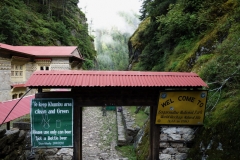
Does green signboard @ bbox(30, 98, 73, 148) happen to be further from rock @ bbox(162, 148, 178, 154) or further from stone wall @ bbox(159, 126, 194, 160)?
rock @ bbox(162, 148, 178, 154)

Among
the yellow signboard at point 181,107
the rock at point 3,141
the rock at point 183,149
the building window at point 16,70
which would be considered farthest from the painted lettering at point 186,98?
the building window at point 16,70

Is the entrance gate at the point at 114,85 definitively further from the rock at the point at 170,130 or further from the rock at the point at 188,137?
the rock at the point at 188,137

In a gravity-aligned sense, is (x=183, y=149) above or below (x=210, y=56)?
below

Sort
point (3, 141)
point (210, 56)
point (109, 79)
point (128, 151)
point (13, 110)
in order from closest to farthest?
point (3, 141), point (109, 79), point (13, 110), point (210, 56), point (128, 151)

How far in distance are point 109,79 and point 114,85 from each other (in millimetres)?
430

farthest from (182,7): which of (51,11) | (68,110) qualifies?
(51,11)

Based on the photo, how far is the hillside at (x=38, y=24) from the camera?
24375 mm

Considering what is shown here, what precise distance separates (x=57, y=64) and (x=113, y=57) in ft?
286

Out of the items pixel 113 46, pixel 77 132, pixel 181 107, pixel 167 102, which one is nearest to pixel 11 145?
pixel 77 132

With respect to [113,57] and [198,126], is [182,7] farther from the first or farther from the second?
[113,57]

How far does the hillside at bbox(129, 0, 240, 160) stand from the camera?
5496 millimetres

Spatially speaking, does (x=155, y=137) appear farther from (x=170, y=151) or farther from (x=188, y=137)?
(x=188, y=137)

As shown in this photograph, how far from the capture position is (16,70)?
60.8 feet

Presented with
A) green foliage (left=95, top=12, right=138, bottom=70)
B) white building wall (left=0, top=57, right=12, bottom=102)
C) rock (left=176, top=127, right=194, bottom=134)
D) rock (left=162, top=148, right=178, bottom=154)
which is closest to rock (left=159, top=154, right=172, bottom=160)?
rock (left=162, top=148, right=178, bottom=154)
